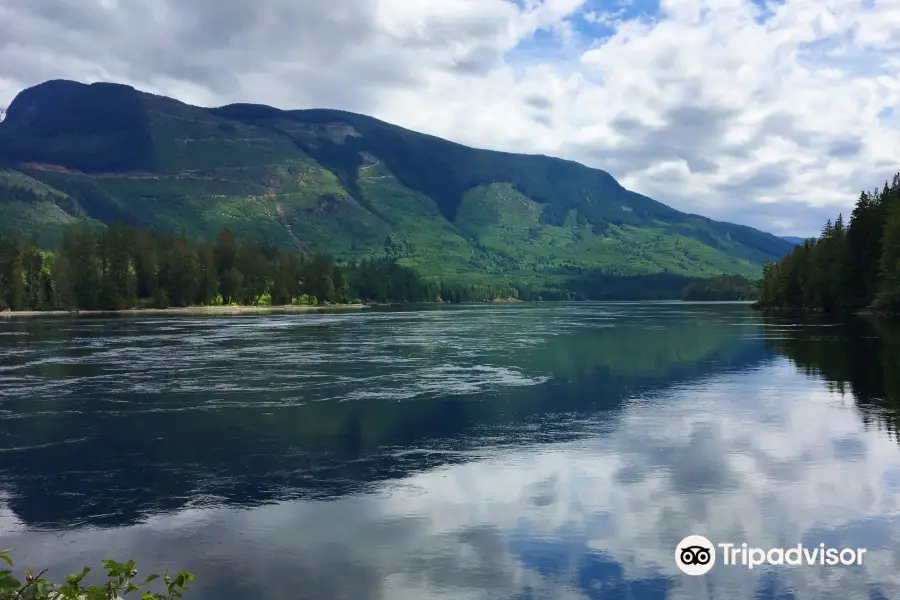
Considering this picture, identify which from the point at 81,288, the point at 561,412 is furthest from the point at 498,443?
the point at 81,288

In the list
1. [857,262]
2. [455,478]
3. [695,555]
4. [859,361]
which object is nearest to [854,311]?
[857,262]

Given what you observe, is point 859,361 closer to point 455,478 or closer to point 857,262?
point 455,478

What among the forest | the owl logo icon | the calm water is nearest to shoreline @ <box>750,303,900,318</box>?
the forest

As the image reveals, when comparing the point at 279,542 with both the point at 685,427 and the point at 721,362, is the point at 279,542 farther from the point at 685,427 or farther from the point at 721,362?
the point at 721,362

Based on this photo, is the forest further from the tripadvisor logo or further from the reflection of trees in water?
the tripadvisor logo

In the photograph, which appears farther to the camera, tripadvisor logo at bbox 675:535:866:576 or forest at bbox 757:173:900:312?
forest at bbox 757:173:900:312

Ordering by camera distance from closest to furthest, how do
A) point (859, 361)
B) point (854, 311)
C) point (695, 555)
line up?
point (695, 555)
point (859, 361)
point (854, 311)

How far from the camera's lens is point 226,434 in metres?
33.7

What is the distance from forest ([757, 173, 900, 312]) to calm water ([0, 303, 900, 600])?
7329cm

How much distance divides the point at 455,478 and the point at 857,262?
5527 inches

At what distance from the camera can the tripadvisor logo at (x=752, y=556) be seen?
58.7ft

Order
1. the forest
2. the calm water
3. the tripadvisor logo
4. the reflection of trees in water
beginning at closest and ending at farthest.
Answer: the calm water
the tripadvisor logo
the reflection of trees in water
the forest

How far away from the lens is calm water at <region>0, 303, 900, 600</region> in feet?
57.7

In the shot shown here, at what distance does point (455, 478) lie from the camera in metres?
26.0
